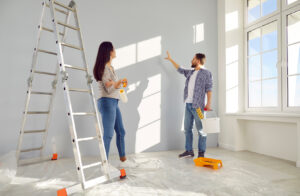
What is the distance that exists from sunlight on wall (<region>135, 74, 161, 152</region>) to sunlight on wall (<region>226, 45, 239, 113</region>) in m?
1.19

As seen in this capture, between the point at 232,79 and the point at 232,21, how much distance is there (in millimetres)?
1015

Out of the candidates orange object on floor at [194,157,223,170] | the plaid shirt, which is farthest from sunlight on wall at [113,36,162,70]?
orange object on floor at [194,157,223,170]

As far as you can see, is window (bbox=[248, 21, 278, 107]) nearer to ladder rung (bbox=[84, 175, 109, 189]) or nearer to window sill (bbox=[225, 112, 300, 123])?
window sill (bbox=[225, 112, 300, 123])

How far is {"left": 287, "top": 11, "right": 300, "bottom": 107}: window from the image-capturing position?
290 centimetres

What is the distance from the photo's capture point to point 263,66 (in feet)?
11.3

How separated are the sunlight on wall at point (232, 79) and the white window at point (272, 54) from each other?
201 mm

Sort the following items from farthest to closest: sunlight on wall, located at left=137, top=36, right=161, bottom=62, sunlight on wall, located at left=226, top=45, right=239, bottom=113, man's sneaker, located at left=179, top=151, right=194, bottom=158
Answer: sunlight on wall, located at left=226, top=45, right=239, bottom=113, sunlight on wall, located at left=137, top=36, right=161, bottom=62, man's sneaker, located at left=179, top=151, right=194, bottom=158

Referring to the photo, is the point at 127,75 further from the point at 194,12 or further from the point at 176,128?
the point at 194,12

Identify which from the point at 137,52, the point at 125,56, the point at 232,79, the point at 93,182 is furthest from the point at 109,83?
the point at 232,79

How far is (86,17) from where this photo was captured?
3.24 m

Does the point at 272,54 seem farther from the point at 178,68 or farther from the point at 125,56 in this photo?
the point at 125,56

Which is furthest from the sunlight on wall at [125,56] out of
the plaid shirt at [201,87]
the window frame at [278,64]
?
the window frame at [278,64]

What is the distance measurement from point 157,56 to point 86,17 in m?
1.23

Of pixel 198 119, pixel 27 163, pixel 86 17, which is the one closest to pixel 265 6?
pixel 198 119
